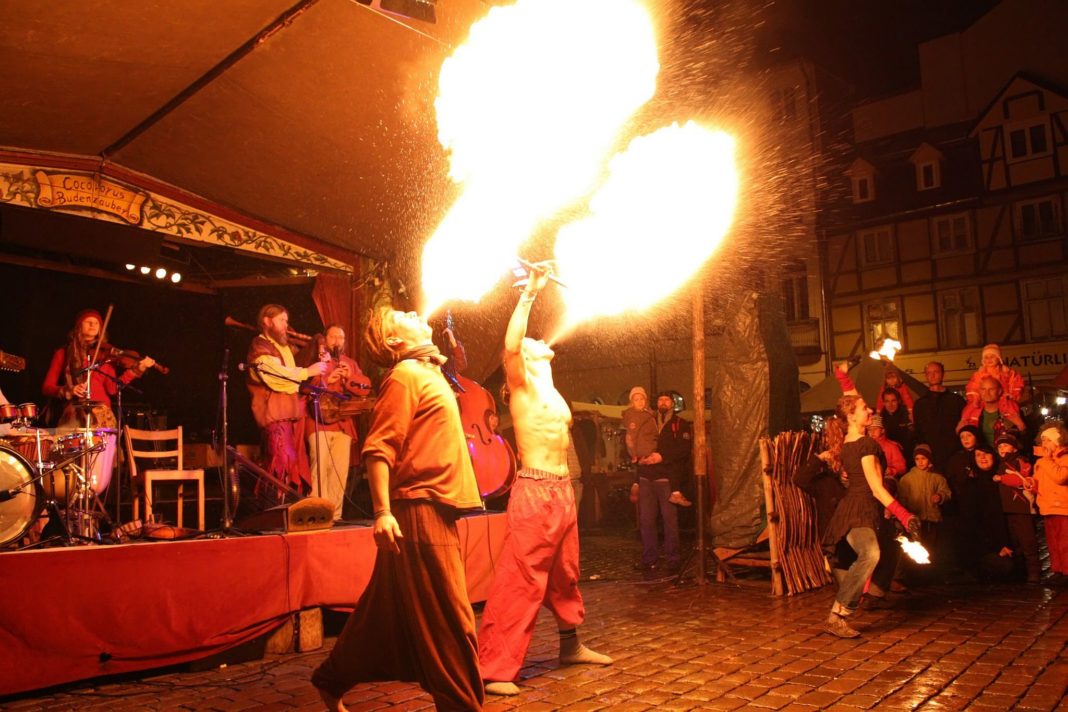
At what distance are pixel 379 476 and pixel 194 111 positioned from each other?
5796 mm

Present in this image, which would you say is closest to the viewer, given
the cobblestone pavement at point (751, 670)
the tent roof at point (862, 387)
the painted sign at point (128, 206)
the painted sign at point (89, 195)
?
the cobblestone pavement at point (751, 670)

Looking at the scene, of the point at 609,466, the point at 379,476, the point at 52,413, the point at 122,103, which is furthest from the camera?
the point at 609,466

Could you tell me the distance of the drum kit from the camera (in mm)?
5852

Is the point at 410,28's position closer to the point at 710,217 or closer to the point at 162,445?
the point at 710,217

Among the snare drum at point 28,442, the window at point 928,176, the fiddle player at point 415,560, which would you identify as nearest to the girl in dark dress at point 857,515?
the fiddle player at point 415,560

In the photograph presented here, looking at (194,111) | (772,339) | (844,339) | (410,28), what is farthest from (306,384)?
(844,339)

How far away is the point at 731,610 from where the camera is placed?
279 inches

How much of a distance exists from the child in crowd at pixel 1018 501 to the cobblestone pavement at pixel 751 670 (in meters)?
1.04

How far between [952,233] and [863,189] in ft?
12.9

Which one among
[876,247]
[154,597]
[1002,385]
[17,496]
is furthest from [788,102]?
[154,597]

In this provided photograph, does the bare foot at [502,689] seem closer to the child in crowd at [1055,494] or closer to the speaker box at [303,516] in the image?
the speaker box at [303,516]

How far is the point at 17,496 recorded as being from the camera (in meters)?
5.87

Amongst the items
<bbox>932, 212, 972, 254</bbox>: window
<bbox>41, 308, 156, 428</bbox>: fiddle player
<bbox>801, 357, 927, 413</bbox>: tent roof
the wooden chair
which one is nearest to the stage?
the wooden chair

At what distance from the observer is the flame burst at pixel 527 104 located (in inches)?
290
